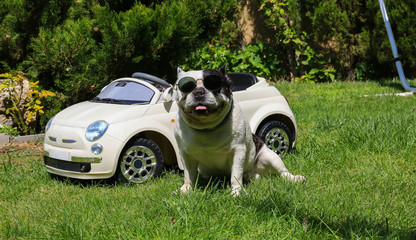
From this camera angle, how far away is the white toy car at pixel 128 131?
3676 mm

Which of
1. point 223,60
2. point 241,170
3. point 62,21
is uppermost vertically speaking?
point 62,21

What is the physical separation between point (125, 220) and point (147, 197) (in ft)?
1.70

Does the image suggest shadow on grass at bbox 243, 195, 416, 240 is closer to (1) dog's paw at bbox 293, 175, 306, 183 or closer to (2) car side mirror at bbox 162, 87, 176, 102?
(1) dog's paw at bbox 293, 175, 306, 183

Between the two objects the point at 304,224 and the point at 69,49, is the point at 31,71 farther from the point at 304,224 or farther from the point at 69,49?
the point at 304,224

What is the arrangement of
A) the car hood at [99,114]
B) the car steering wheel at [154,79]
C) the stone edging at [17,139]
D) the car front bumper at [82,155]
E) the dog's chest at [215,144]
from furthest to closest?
1. the stone edging at [17,139]
2. the car steering wheel at [154,79]
3. the car hood at [99,114]
4. the car front bumper at [82,155]
5. the dog's chest at [215,144]

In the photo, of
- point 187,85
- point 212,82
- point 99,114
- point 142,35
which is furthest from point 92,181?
point 142,35

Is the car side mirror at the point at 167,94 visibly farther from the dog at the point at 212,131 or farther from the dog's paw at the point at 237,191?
the dog's paw at the point at 237,191

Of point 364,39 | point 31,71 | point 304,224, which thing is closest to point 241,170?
point 304,224

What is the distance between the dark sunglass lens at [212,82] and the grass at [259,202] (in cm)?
69

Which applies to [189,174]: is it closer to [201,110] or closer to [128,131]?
[201,110]

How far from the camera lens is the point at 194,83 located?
292 centimetres

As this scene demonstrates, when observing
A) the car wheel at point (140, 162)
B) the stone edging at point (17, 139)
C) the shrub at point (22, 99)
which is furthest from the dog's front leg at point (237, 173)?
the stone edging at point (17, 139)

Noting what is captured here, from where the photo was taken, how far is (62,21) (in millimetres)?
6293

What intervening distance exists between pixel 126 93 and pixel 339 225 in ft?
7.80
